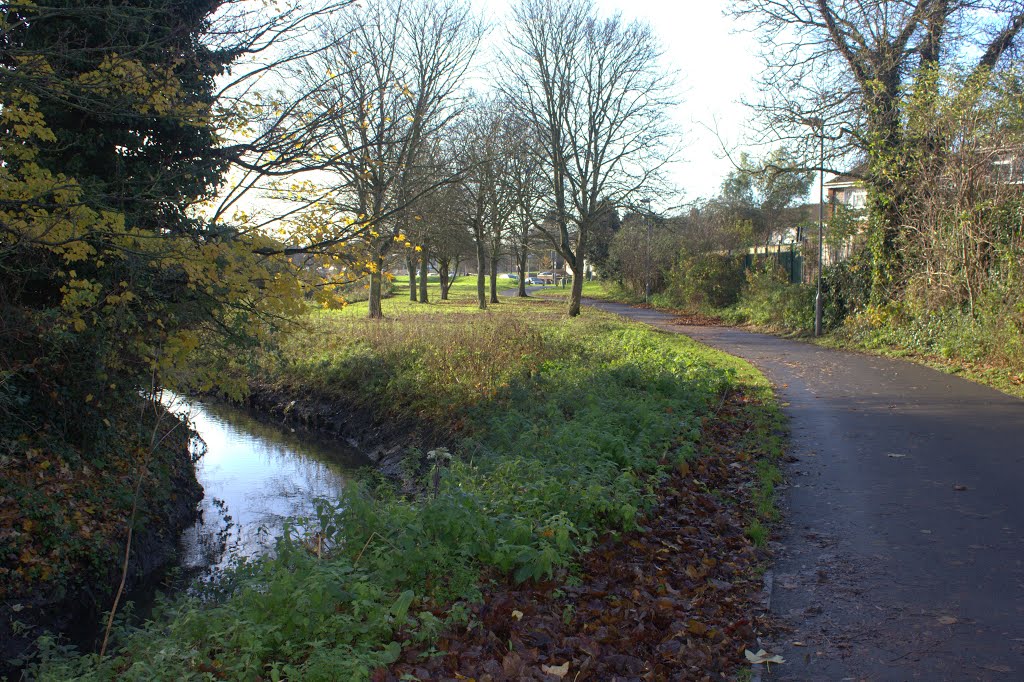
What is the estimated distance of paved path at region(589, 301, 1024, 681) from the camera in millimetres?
4605

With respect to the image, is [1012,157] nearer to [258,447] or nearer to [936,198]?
[936,198]

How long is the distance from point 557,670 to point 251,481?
1036 cm

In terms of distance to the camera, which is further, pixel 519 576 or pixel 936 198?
pixel 936 198

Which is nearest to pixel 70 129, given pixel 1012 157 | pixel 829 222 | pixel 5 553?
pixel 5 553

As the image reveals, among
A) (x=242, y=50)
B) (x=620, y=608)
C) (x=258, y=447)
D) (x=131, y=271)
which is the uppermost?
(x=242, y=50)

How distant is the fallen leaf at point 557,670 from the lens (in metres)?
4.25

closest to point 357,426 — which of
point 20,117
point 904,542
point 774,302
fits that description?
point 20,117

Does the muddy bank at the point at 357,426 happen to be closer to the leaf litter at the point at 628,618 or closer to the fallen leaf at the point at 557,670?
the leaf litter at the point at 628,618

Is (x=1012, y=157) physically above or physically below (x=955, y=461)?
above

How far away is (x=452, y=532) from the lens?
5.62m

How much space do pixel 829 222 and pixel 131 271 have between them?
21.3m

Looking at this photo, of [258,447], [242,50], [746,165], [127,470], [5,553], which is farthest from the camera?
[746,165]

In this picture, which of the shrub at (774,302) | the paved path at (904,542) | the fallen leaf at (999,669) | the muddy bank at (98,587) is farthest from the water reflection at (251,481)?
the shrub at (774,302)

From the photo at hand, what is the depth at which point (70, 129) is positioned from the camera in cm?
964
